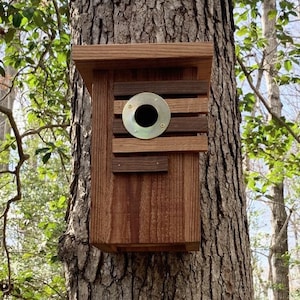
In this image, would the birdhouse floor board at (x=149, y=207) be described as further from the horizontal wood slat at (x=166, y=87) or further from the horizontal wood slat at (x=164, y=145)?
the horizontal wood slat at (x=166, y=87)

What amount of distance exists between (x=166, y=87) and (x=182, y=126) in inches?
3.6

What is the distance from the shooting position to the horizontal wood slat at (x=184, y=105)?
113 cm

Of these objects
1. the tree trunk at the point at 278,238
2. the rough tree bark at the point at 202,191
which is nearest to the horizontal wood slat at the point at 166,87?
the rough tree bark at the point at 202,191

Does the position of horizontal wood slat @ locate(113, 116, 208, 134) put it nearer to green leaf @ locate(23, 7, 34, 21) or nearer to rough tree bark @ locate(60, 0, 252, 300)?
rough tree bark @ locate(60, 0, 252, 300)

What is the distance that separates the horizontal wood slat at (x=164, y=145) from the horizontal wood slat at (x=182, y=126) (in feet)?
0.07

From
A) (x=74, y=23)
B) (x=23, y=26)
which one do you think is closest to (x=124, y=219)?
(x=74, y=23)

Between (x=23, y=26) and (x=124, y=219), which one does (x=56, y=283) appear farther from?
(x=124, y=219)

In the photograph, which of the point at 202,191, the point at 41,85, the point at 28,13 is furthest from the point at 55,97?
the point at 202,191

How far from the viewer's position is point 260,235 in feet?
27.1

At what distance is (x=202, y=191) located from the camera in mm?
1292

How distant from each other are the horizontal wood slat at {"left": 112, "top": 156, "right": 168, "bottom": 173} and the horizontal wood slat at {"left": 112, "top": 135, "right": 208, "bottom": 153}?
0.02 metres

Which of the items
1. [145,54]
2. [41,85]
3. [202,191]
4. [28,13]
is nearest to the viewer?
[145,54]

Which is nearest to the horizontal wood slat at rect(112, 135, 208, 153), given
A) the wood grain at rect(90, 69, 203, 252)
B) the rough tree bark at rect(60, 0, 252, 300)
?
the wood grain at rect(90, 69, 203, 252)

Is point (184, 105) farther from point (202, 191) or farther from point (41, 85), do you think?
point (41, 85)
